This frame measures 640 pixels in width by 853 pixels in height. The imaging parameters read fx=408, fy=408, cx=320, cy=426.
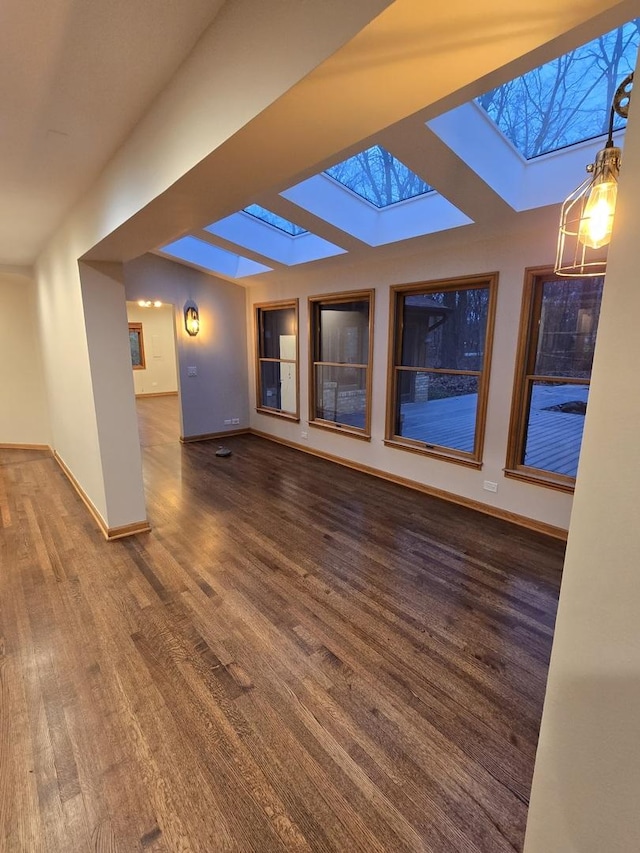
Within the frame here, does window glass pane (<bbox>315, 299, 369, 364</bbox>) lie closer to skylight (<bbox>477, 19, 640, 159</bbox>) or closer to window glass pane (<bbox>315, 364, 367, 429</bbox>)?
window glass pane (<bbox>315, 364, 367, 429</bbox>)

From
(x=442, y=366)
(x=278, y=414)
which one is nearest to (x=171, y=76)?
(x=442, y=366)

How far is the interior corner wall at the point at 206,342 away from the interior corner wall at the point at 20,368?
5.30 ft

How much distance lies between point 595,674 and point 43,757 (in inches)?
81.5

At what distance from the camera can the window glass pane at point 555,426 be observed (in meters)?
3.32

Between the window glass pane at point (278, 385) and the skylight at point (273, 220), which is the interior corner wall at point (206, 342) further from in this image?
the skylight at point (273, 220)

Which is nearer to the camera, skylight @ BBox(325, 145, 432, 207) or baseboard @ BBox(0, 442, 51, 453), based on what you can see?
skylight @ BBox(325, 145, 432, 207)

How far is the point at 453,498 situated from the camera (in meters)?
4.13

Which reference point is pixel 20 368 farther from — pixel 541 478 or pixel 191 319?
pixel 541 478

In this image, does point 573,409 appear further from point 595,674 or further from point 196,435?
point 196,435

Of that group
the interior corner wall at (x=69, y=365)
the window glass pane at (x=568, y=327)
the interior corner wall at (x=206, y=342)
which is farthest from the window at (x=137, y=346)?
the window glass pane at (x=568, y=327)

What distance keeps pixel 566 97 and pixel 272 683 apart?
3511 millimetres

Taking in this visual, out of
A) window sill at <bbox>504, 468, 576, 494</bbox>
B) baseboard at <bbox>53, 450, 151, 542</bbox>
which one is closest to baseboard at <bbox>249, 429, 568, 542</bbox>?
window sill at <bbox>504, 468, 576, 494</bbox>

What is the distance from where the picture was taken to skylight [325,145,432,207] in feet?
10.8

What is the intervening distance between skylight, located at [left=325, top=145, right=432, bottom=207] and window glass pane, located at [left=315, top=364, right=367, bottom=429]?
192 cm
